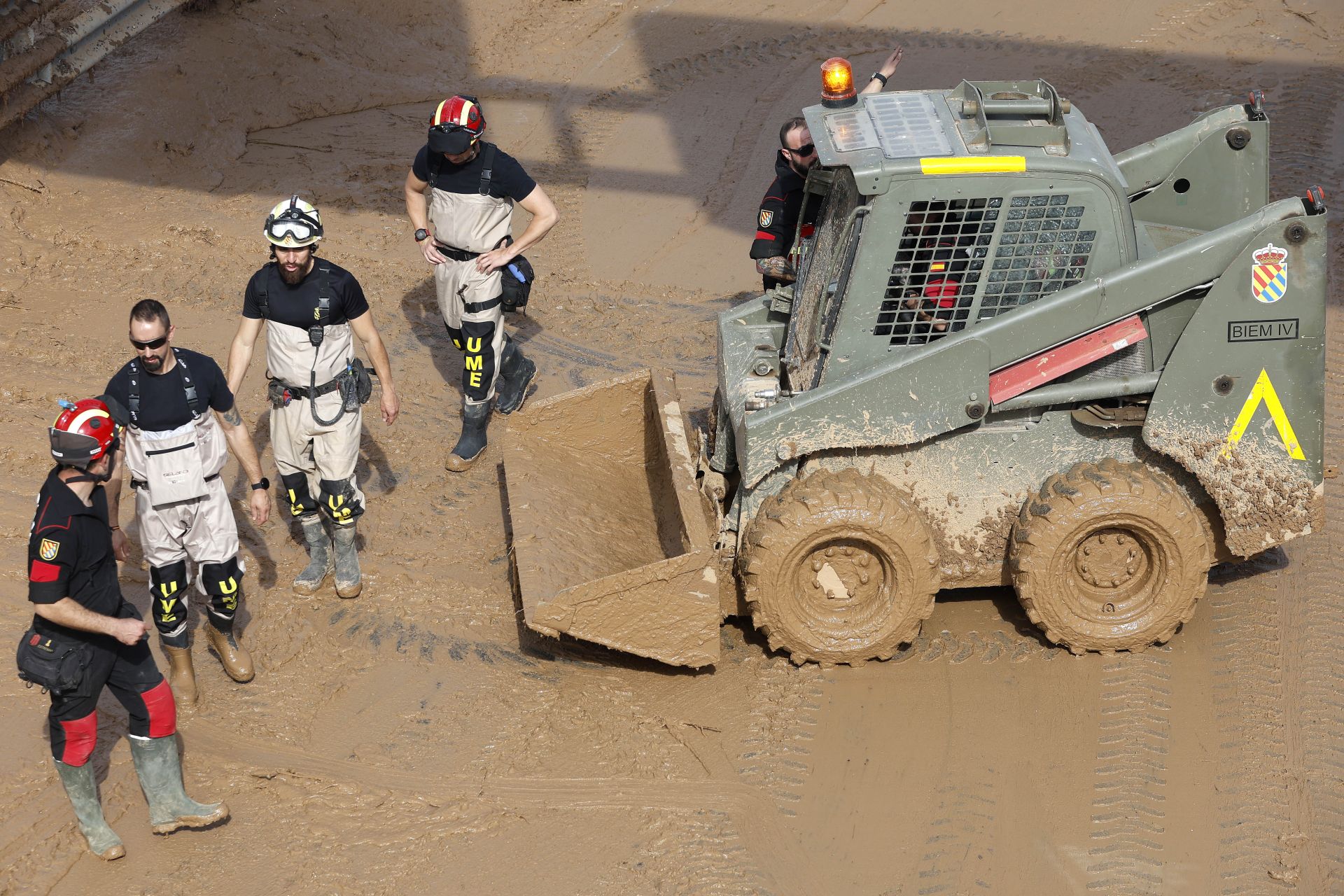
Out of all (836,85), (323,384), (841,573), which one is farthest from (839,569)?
(323,384)

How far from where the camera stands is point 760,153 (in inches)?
404

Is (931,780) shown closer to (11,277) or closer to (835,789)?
(835,789)

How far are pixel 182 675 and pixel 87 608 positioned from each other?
110cm

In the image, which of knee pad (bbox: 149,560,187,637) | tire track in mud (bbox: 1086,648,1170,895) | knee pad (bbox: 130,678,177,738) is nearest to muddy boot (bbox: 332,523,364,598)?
knee pad (bbox: 149,560,187,637)

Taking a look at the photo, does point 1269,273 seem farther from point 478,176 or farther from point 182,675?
point 182,675

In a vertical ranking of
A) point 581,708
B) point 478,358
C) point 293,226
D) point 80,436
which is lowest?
point 581,708

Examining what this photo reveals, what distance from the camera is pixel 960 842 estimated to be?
478 centimetres

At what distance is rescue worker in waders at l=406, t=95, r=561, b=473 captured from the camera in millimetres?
6566

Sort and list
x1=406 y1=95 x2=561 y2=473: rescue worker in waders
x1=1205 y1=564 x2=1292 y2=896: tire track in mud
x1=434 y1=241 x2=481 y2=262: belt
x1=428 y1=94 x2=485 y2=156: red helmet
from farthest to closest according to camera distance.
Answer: x1=434 y1=241 x2=481 y2=262: belt < x1=406 y1=95 x2=561 y2=473: rescue worker in waders < x1=428 y1=94 x2=485 y2=156: red helmet < x1=1205 y1=564 x2=1292 y2=896: tire track in mud

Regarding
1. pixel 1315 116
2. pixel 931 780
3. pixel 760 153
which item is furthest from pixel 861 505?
Answer: pixel 1315 116

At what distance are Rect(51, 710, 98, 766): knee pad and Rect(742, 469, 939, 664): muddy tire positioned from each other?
253 centimetres

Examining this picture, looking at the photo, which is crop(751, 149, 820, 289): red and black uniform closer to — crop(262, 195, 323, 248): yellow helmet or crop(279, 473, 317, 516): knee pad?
crop(262, 195, 323, 248): yellow helmet

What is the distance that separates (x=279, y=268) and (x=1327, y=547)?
507 cm

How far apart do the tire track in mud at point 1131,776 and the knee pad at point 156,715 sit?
337cm
